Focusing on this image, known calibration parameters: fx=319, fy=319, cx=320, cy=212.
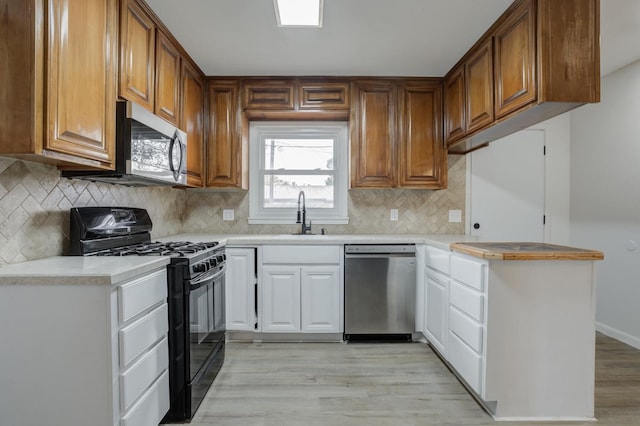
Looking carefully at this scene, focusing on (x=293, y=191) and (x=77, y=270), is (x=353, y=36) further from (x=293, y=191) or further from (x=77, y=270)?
(x=77, y=270)

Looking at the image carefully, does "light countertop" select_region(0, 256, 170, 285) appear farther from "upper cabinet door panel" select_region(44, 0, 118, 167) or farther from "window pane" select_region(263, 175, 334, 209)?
"window pane" select_region(263, 175, 334, 209)

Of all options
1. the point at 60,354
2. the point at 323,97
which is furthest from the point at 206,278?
the point at 323,97

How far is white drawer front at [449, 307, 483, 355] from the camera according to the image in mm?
1822

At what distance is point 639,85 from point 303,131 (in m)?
3.00

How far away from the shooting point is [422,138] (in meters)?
3.04

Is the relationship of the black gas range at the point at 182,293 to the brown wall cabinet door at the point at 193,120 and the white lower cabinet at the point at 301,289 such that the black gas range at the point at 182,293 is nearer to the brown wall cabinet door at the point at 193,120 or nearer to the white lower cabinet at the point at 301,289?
the white lower cabinet at the point at 301,289

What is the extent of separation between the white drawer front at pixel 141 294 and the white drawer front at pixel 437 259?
183cm

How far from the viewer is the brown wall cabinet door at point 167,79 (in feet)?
7.15

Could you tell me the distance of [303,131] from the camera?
11.0 feet

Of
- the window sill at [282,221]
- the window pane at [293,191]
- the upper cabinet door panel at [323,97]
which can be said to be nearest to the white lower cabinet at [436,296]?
the window sill at [282,221]

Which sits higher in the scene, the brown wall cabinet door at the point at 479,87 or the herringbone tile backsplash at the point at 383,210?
the brown wall cabinet door at the point at 479,87

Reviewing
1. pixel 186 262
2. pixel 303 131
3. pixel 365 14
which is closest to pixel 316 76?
pixel 303 131

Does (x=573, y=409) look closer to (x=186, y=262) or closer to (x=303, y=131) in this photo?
(x=186, y=262)

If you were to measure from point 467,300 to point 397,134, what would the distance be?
1671mm
